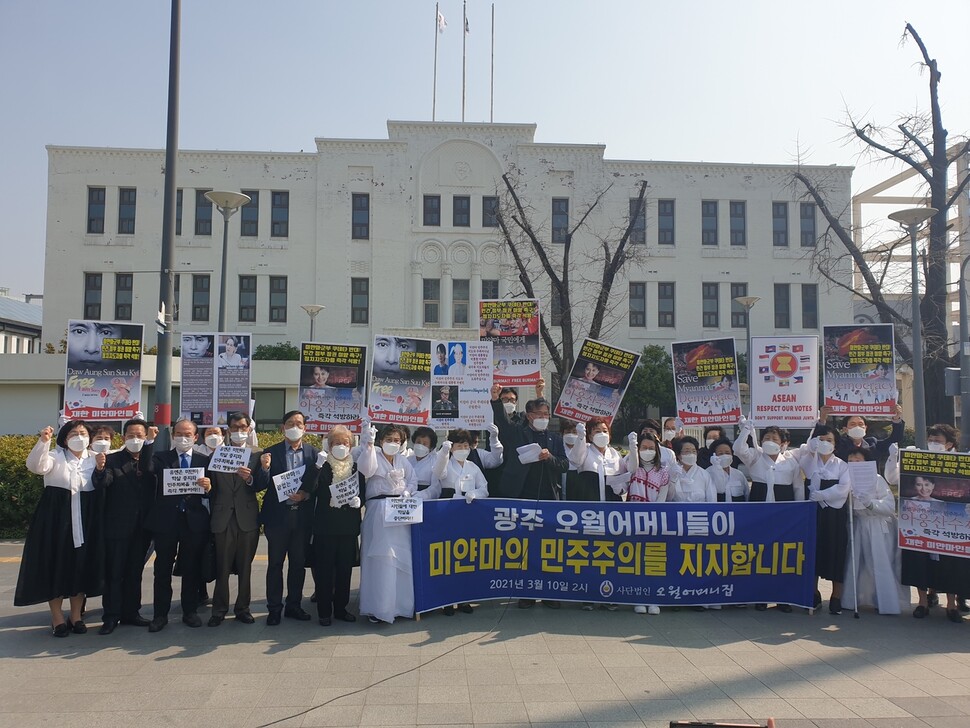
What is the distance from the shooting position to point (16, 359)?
87.0 ft

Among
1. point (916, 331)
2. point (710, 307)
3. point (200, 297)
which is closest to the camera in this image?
point (916, 331)

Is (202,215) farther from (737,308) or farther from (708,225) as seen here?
(737,308)

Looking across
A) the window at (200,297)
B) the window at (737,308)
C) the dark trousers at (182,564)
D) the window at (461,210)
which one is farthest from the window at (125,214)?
the dark trousers at (182,564)

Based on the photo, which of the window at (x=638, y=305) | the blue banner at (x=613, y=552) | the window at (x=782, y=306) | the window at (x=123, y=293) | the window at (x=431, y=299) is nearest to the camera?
the blue banner at (x=613, y=552)

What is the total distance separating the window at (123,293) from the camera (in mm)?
34406

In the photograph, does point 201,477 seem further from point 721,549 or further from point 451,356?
point 721,549

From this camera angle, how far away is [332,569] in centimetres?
714

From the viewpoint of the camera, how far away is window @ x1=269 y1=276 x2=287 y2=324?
3466cm

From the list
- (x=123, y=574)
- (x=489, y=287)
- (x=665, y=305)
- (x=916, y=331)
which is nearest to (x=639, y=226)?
(x=665, y=305)

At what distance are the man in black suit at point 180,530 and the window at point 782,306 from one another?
3331 cm

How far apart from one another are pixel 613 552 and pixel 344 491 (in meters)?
2.82

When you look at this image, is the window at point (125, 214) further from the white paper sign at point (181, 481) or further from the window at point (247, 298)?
the white paper sign at point (181, 481)

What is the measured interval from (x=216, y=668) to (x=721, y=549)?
4.93 metres

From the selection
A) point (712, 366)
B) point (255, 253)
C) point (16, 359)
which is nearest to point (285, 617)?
point (712, 366)
